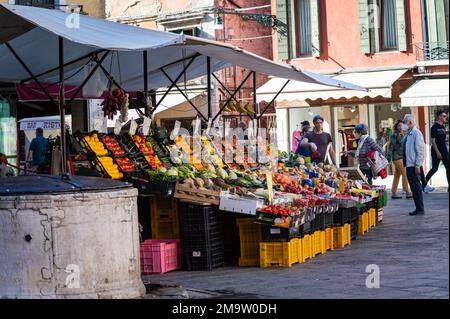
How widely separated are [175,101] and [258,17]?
3.82 metres

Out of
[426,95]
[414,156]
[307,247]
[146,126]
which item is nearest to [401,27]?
[426,95]

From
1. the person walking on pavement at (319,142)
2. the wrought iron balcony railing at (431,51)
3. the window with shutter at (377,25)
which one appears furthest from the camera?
the window with shutter at (377,25)

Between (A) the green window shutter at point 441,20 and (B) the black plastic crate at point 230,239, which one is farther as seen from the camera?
(A) the green window shutter at point 441,20

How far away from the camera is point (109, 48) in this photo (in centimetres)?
891

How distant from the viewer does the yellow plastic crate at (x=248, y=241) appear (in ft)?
35.2

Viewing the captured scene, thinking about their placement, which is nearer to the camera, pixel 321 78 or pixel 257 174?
pixel 257 174

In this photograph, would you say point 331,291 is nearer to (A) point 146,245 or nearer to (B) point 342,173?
(A) point 146,245

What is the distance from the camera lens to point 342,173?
15.1 meters

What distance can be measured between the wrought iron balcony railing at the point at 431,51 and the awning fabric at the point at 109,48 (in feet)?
38.4

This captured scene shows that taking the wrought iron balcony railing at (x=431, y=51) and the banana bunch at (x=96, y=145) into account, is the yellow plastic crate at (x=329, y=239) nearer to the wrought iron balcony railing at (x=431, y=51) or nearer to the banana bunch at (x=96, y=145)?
the banana bunch at (x=96, y=145)

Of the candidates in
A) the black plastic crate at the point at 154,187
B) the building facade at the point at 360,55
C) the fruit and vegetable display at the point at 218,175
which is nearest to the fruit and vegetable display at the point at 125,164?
the fruit and vegetable display at the point at 218,175

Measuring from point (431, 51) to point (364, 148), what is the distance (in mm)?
10816

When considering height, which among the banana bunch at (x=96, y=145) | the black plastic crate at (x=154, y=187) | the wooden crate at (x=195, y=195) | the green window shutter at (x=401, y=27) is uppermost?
the green window shutter at (x=401, y=27)
